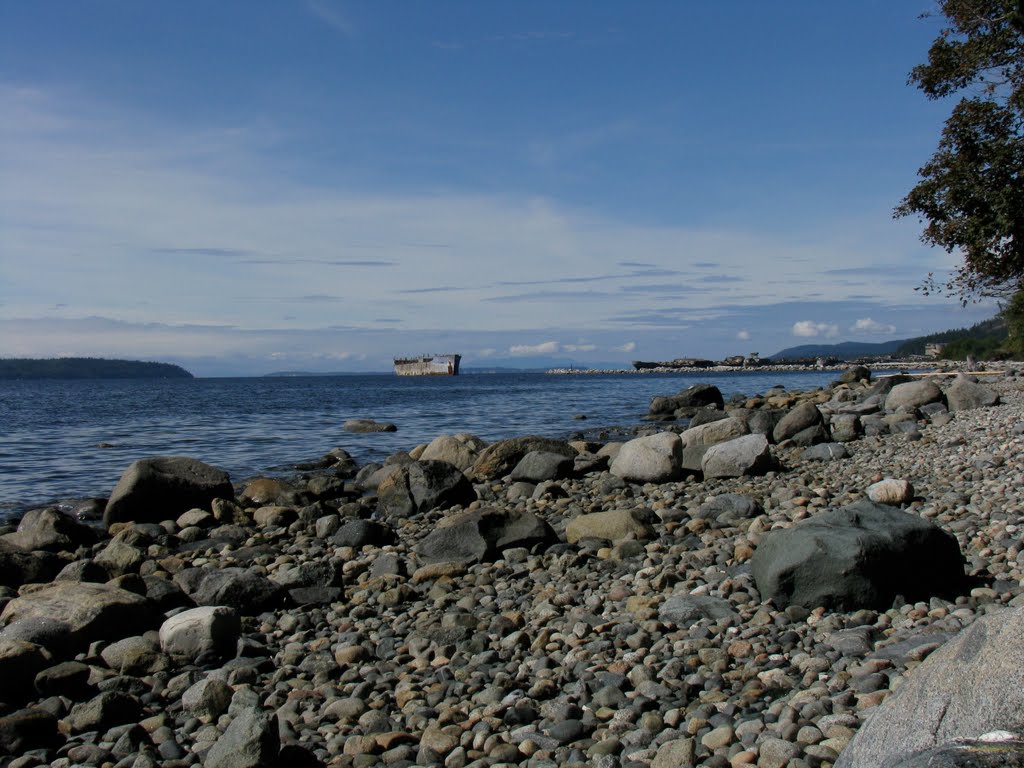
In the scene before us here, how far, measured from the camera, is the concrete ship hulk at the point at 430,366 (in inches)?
6240

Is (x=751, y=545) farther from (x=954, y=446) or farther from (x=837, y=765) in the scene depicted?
(x=954, y=446)

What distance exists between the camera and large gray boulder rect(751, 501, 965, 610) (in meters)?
6.99

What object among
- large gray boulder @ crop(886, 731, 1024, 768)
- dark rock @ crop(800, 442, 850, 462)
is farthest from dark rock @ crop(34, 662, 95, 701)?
dark rock @ crop(800, 442, 850, 462)

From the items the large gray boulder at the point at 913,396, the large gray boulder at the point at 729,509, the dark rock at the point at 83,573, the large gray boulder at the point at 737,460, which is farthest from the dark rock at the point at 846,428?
the dark rock at the point at 83,573

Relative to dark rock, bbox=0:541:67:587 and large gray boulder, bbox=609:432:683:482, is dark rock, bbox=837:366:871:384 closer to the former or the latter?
large gray boulder, bbox=609:432:683:482

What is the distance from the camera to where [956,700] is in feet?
11.0

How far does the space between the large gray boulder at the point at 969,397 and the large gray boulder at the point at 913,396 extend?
0.49 metres

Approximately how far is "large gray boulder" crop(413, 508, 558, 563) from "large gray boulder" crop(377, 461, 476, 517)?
3583 mm

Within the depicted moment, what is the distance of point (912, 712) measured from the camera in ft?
11.4

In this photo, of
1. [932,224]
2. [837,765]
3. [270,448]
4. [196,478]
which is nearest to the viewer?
[837,765]

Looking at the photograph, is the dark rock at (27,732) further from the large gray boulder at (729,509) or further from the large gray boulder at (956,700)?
the large gray boulder at (729,509)

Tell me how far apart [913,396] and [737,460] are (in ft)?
38.3

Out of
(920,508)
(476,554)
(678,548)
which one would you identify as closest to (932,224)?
(920,508)

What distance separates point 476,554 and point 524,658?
129 inches
